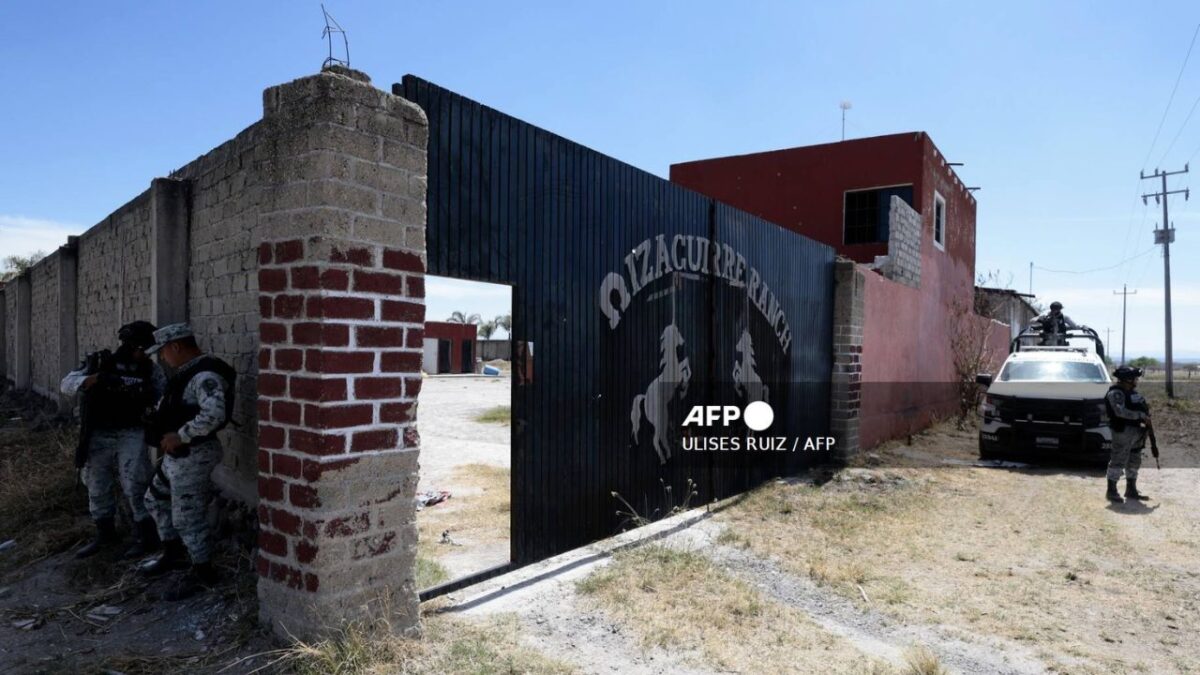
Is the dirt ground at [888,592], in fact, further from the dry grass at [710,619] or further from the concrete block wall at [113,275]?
the concrete block wall at [113,275]

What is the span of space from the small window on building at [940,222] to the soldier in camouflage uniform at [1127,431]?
766 cm

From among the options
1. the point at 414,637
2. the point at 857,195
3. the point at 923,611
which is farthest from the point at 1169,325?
the point at 414,637

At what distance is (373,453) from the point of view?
323cm

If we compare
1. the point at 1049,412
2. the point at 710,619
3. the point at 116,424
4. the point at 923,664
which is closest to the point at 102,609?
the point at 116,424

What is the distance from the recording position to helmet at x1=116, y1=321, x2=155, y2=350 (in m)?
4.60

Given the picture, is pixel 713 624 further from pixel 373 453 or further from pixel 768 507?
pixel 768 507

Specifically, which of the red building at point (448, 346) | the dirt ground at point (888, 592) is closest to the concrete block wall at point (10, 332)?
the dirt ground at point (888, 592)

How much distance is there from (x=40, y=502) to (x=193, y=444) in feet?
9.82

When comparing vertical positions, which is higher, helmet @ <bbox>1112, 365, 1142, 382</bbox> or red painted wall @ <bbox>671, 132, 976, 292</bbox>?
red painted wall @ <bbox>671, 132, 976, 292</bbox>

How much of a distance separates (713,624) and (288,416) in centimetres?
262

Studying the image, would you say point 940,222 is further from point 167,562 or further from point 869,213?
point 167,562

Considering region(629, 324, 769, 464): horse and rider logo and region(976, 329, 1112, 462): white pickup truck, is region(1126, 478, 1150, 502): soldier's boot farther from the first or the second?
region(629, 324, 769, 464): horse and rider logo

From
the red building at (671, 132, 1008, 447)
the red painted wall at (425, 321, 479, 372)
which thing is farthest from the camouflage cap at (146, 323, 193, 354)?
the red painted wall at (425, 321, 479, 372)

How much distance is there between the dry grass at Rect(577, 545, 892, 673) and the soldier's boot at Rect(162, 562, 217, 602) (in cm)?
215
